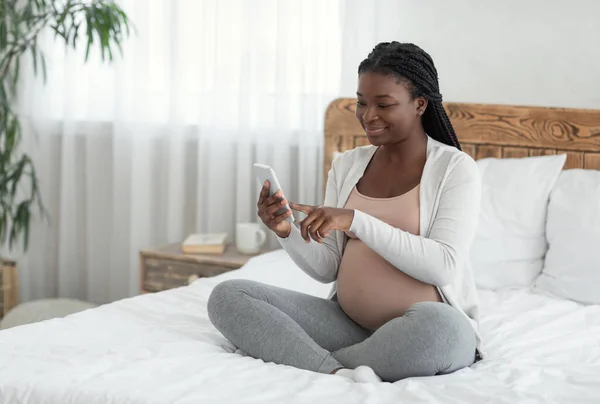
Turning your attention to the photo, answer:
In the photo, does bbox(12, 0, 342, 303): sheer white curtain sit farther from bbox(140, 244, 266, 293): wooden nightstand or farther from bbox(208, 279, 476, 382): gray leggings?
bbox(208, 279, 476, 382): gray leggings

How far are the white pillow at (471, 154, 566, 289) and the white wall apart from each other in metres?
0.39

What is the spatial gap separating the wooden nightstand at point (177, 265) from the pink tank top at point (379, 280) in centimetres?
108

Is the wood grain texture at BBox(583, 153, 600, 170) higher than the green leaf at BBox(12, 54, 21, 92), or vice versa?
the green leaf at BBox(12, 54, 21, 92)

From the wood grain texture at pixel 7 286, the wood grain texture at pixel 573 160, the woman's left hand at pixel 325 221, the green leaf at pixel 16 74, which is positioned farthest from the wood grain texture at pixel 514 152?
the wood grain texture at pixel 7 286

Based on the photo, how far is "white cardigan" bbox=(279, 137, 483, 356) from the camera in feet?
5.35

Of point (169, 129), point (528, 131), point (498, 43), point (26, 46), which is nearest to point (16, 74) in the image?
point (26, 46)

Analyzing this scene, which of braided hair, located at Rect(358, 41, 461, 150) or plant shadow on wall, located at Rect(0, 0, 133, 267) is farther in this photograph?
plant shadow on wall, located at Rect(0, 0, 133, 267)

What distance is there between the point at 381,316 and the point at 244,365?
34 centimetres

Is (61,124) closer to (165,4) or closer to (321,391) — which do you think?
(165,4)

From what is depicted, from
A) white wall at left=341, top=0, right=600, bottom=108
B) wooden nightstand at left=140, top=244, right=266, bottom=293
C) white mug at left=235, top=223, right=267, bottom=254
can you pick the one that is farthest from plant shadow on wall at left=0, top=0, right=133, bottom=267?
white wall at left=341, top=0, right=600, bottom=108

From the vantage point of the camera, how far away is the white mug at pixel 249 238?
298 cm

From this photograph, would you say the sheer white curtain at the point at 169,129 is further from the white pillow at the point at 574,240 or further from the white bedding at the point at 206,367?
the white bedding at the point at 206,367

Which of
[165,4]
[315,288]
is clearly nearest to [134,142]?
[165,4]

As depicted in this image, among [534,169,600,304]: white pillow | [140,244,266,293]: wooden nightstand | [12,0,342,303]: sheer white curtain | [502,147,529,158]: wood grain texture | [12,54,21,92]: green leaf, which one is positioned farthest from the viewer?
[12,54,21,92]: green leaf
